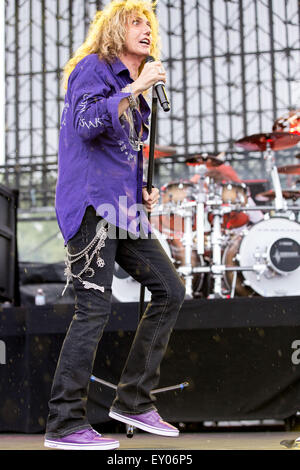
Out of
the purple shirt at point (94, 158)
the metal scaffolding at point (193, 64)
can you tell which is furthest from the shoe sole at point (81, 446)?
the metal scaffolding at point (193, 64)

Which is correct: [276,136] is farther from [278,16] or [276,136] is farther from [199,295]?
[278,16]

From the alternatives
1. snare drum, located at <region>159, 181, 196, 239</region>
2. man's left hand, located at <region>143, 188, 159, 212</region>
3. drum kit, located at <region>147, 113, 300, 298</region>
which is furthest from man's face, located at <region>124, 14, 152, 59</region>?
snare drum, located at <region>159, 181, 196, 239</region>

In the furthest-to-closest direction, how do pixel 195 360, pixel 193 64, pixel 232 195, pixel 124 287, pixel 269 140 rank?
pixel 193 64, pixel 232 195, pixel 269 140, pixel 124 287, pixel 195 360

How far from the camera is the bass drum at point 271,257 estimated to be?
182 inches

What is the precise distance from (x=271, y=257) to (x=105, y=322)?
291 cm

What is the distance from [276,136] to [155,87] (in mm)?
3097

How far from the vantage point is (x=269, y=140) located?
504cm

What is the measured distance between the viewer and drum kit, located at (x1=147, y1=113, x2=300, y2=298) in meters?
4.65

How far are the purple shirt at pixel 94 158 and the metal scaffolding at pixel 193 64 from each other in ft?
40.5

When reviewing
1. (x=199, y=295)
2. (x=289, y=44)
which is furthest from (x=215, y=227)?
(x=289, y=44)

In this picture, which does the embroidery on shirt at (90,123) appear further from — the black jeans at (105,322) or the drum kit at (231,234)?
the drum kit at (231,234)

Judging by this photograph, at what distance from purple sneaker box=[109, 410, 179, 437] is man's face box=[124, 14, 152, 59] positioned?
114cm

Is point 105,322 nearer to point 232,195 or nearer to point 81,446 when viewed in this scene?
point 81,446

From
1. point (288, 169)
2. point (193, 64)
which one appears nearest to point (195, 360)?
point (288, 169)
